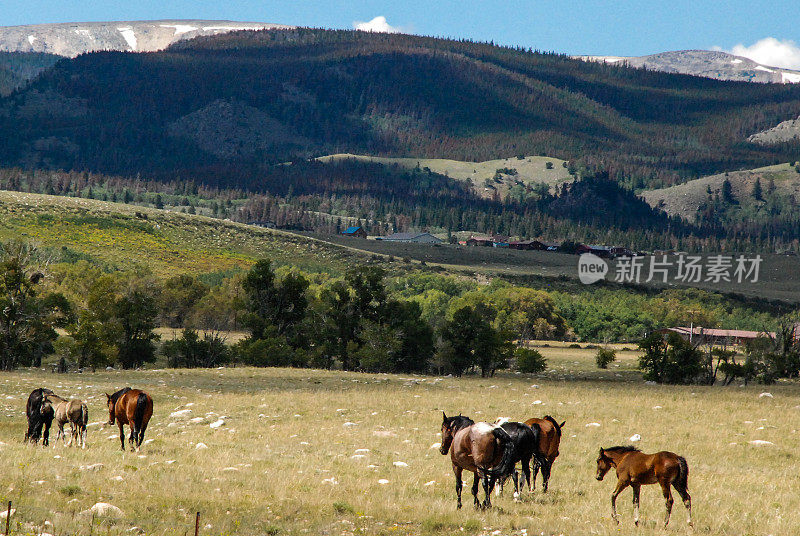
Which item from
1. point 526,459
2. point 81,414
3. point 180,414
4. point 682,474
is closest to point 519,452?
point 526,459

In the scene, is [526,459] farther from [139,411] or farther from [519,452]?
[139,411]

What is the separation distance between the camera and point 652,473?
14.6 metres

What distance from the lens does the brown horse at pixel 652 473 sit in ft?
46.8

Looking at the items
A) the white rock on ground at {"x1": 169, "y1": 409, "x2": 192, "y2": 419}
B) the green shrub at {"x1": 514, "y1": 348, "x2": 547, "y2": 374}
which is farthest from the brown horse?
the green shrub at {"x1": 514, "y1": 348, "x2": 547, "y2": 374}

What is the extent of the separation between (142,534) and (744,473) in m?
13.9

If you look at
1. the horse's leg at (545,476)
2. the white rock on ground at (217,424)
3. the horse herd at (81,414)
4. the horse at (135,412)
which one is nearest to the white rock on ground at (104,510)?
the horse at (135,412)

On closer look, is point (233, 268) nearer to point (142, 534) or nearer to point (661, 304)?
point (661, 304)

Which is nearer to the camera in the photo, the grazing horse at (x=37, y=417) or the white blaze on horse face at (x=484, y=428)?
the white blaze on horse face at (x=484, y=428)

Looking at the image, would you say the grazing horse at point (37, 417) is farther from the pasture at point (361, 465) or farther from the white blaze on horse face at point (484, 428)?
the white blaze on horse face at point (484, 428)

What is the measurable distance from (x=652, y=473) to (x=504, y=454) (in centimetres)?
260

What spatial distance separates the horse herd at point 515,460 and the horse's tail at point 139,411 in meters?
8.37

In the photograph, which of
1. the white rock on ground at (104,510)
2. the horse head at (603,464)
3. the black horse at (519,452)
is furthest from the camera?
the horse head at (603,464)

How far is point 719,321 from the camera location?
138m

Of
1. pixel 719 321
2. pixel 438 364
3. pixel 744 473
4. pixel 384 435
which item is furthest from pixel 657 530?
pixel 719 321
